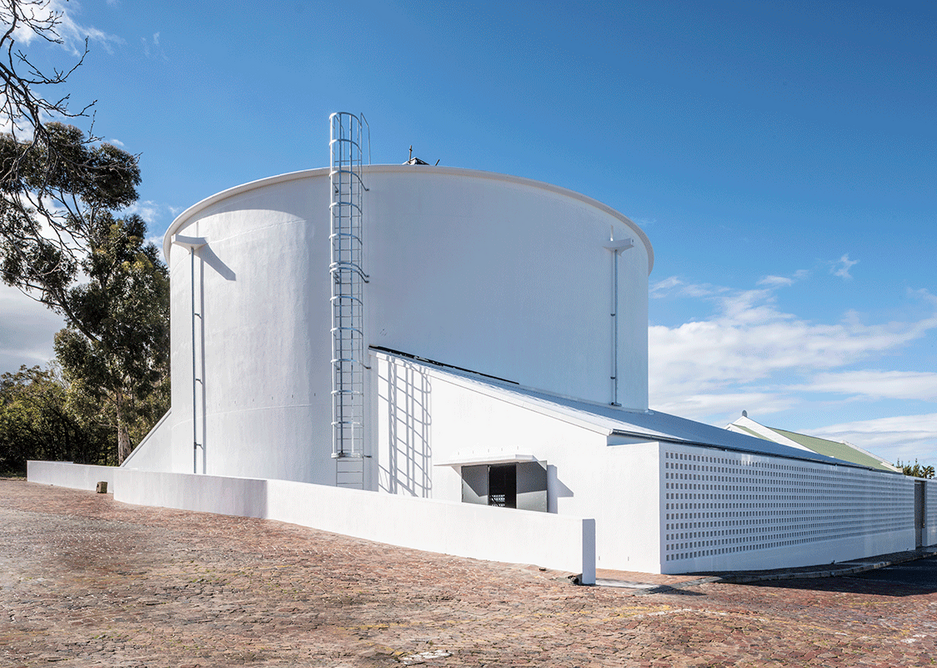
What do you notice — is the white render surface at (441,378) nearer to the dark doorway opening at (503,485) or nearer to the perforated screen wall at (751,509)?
the perforated screen wall at (751,509)

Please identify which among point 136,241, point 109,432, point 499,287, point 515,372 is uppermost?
point 136,241

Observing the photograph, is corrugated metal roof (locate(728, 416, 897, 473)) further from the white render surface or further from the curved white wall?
the curved white wall

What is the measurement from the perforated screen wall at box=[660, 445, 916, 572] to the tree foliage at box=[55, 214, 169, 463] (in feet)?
82.3

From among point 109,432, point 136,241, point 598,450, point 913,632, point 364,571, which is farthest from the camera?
point 109,432

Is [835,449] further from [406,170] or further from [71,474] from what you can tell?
[71,474]

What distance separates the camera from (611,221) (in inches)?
830

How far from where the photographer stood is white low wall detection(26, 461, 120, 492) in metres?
22.9

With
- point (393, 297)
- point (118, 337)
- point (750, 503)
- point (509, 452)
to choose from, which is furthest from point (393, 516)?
point (118, 337)

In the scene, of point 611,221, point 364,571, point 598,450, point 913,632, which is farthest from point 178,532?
point 611,221

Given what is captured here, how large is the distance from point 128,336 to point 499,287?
18.9 meters

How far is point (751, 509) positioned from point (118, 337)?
A: 25979 millimetres

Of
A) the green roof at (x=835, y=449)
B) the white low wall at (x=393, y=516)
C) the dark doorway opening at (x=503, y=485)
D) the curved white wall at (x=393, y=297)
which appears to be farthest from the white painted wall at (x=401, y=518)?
the green roof at (x=835, y=449)

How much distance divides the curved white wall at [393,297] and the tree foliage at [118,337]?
38.3 feet

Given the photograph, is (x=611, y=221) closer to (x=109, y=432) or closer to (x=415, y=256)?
(x=415, y=256)
